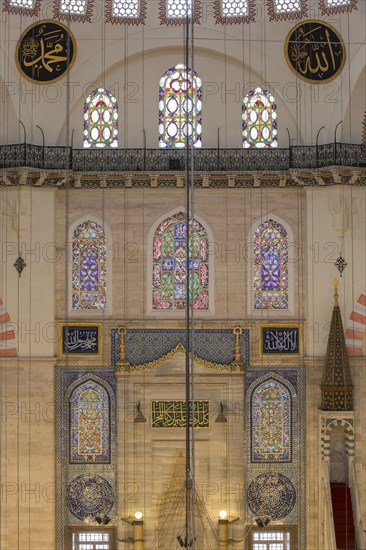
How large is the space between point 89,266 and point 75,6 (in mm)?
2820

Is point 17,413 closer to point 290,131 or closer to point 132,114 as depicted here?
point 132,114

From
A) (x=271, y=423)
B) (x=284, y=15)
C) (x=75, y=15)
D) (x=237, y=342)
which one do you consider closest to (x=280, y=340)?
(x=237, y=342)

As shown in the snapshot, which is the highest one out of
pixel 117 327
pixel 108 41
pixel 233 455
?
pixel 108 41

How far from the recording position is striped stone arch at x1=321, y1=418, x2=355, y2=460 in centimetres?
898

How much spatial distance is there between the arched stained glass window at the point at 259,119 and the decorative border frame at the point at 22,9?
2.46m

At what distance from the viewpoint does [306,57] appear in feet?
30.5

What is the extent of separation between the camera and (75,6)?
30.5 feet

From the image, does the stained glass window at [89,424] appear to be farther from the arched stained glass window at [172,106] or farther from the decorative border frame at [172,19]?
the decorative border frame at [172,19]

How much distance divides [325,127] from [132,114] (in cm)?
211

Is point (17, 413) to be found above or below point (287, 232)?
below

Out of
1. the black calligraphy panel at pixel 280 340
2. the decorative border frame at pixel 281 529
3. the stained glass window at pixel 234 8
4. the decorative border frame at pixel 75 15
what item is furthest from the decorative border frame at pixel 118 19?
the decorative border frame at pixel 281 529

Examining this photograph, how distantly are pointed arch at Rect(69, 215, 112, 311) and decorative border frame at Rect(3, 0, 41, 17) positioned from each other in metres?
2.25

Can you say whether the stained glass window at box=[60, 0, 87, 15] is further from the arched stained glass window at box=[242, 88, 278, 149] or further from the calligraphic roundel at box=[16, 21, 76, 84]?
the arched stained glass window at box=[242, 88, 278, 149]

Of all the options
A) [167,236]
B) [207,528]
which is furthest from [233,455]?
[167,236]
